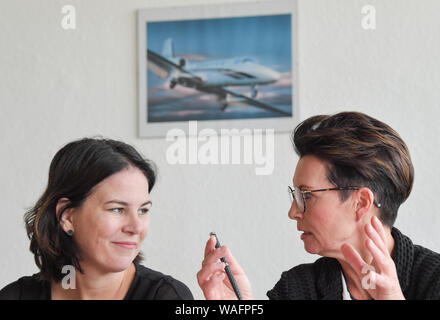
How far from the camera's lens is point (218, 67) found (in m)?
2.79

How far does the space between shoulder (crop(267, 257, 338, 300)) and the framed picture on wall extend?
126 centimetres

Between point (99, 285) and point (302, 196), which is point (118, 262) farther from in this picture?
point (302, 196)

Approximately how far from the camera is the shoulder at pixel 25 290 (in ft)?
4.62

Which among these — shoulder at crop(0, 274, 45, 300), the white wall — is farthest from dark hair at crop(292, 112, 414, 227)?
the white wall

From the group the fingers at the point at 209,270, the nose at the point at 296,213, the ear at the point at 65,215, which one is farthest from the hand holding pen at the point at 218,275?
the ear at the point at 65,215

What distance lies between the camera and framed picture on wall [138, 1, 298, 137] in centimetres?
273

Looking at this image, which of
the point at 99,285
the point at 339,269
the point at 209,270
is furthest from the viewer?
the point at 339,269

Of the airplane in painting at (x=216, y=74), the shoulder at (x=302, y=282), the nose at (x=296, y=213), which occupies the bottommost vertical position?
the shoulder at (x=302, y=282)

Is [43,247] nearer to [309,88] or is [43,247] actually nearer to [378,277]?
→ [378,277]

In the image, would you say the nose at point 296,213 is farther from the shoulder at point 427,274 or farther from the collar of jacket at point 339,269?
the shoulder at point 427,274

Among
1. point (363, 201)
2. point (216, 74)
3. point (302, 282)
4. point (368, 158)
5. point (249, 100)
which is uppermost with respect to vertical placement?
point (216, 74)

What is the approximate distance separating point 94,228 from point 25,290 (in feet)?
1.04

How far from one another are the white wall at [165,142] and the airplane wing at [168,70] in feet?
0.35

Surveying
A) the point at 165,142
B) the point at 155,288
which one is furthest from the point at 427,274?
the point at 165,142
